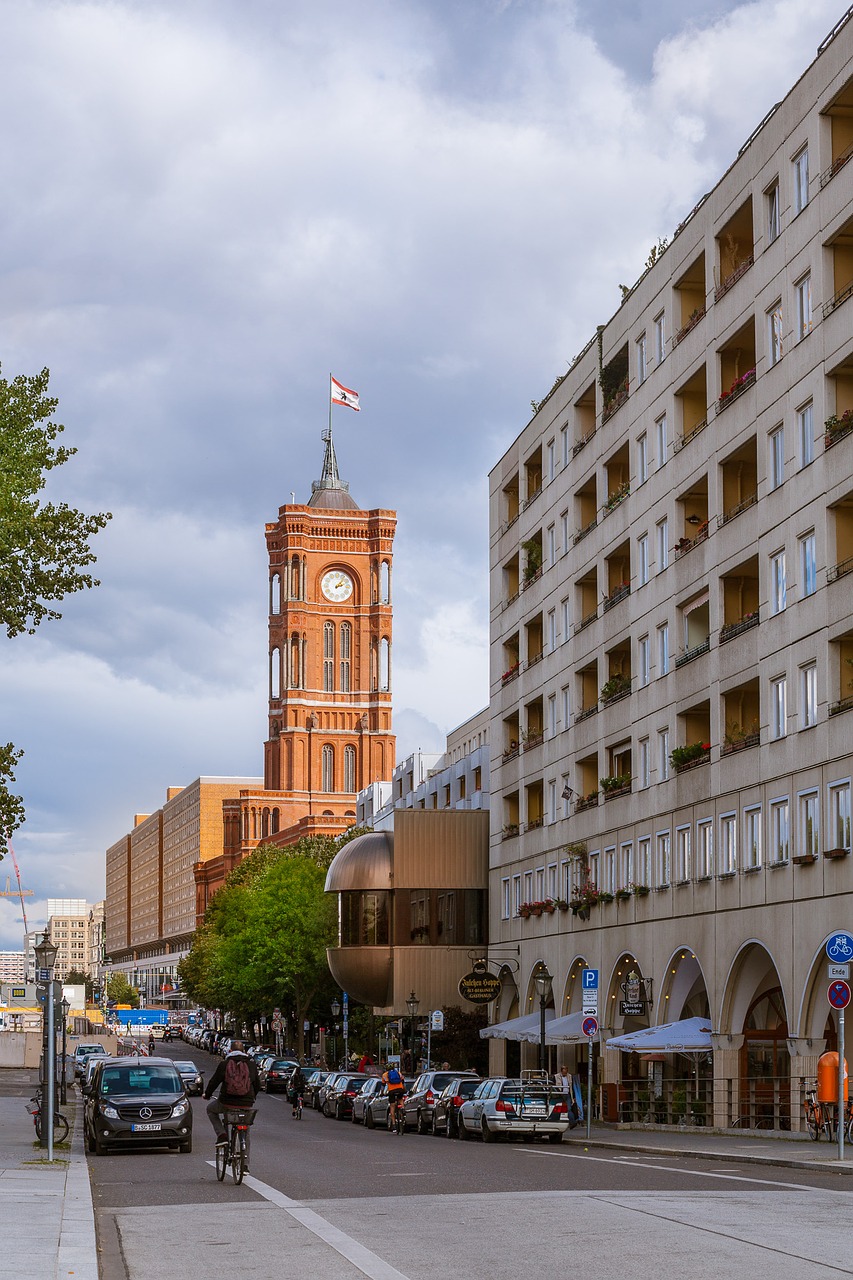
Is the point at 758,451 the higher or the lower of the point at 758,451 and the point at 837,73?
the lower

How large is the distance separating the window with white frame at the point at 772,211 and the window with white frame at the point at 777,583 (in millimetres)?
7509

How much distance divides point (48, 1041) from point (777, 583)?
20.5 m

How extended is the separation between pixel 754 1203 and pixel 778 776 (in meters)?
22.3

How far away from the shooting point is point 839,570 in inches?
1462

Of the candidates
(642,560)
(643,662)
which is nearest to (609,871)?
(643,662)

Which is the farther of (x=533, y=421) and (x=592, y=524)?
(x=533, y=421)

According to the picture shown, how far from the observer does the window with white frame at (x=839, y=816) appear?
35.9 m

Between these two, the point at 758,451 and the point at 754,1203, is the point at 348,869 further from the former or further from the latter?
the point at 754,1203

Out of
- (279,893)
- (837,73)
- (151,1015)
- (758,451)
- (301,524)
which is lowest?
(151,1015)

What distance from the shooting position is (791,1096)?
38.7 m

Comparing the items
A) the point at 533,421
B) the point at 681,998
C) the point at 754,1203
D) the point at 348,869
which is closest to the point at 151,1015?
the point at 348,869

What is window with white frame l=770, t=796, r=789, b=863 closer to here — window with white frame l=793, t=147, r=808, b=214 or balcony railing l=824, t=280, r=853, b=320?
balcony railing l=824, t=280, r=853, b=320

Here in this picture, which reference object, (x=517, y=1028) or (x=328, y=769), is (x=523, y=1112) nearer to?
(x=517, y=1028)

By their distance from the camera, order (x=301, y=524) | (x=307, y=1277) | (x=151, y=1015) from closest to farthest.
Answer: (x=307, y=1277), (x=151, y=1015), (x=301, y=524)
